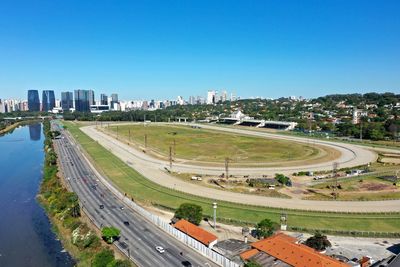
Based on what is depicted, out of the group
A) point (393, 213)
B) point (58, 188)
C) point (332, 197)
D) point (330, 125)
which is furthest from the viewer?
point (330, 125)

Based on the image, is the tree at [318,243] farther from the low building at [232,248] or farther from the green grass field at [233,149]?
the green grass field at [233,149]

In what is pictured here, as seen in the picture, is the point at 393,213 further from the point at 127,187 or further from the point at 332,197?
the point at 127,187

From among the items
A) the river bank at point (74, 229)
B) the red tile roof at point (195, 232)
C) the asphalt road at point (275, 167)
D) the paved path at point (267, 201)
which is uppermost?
the asphalt road at point (275, 167)

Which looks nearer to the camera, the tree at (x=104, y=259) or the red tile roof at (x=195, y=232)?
the tree at (x=104, y=259)

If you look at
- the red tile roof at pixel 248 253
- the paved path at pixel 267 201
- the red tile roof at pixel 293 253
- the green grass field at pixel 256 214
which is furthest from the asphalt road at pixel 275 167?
the red tile roof at pixel 248 253

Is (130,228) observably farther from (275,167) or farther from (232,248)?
(275,167)

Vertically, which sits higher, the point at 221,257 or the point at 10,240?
the point at 221,257

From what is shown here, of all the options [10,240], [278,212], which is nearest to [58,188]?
[10,240]
